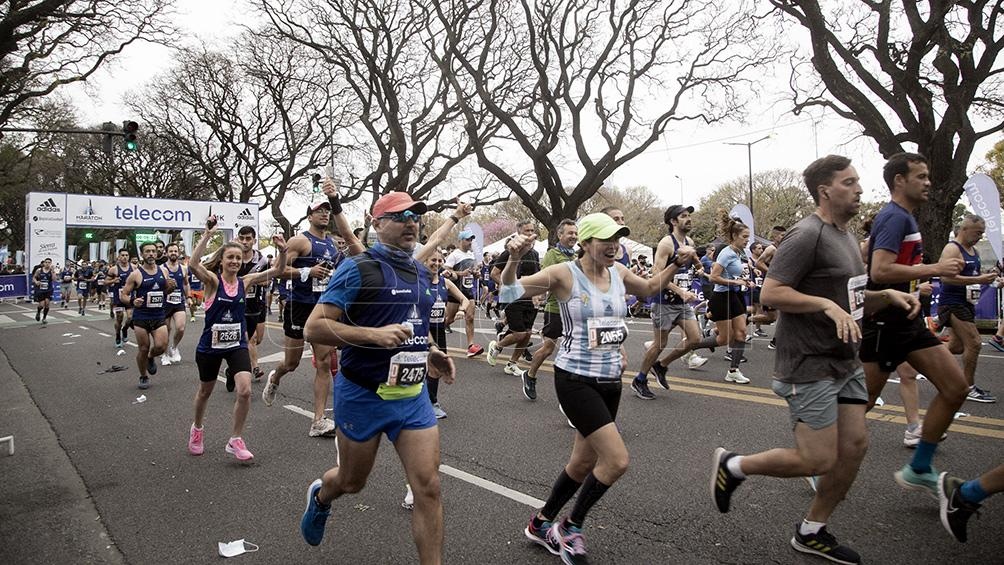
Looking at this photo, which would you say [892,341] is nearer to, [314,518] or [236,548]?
[314,518]

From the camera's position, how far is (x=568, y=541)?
320 centimetres

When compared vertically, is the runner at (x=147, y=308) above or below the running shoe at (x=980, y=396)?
above

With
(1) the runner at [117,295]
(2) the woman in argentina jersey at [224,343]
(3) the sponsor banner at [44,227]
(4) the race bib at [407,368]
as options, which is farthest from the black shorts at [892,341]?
(3) the sponsor banner at [44,227]

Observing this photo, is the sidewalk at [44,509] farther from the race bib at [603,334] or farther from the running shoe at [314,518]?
the race bib at [603,334]

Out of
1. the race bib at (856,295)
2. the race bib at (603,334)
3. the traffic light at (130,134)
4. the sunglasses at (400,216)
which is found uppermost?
the traffic light at (130,134)

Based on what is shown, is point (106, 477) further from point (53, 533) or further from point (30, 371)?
point (30, 371)

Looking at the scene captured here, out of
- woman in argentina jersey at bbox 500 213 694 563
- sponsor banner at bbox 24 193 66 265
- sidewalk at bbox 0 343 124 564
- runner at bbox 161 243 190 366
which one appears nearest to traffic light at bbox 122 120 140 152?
runner at bbox 161 243 190 366

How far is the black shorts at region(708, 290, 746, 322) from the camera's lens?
25.5 ft

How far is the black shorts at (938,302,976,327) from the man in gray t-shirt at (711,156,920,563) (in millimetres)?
3432

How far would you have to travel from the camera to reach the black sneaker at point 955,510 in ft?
9.97

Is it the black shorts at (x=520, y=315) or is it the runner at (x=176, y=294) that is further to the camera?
the runner at (x=176, y=294)

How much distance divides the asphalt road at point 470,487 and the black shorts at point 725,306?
35.3 inches

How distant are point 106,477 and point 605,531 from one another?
3.92 m

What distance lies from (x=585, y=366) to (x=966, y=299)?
4.97m
